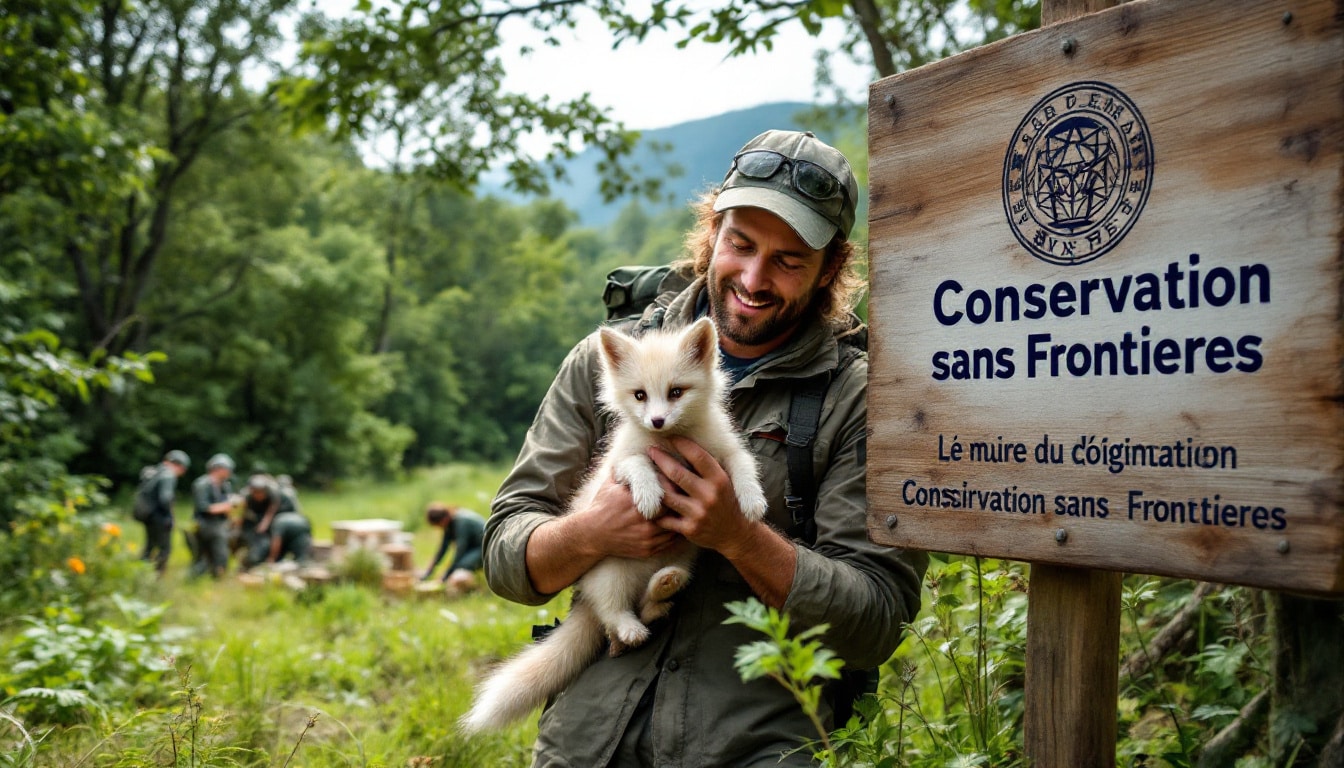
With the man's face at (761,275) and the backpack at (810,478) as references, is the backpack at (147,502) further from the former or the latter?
the backpack at (810,478)

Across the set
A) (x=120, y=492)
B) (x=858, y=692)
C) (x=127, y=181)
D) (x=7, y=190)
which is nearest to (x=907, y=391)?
(x=858, y=692)

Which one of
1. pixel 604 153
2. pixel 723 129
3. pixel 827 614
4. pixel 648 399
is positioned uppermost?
pixel 723 129

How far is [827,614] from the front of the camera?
2.45 metres

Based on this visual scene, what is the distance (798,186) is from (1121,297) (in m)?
1.31

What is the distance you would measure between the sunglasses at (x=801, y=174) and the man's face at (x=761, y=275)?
123 millimetres

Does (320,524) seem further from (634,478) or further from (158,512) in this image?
(634,478)

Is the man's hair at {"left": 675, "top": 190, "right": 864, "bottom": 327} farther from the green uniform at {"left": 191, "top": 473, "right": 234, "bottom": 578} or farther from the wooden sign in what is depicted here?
the green uniform at {"left": 191, "top": 473, "right": 234, "bottom": 578}

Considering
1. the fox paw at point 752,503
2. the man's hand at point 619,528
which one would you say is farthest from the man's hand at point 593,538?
the fox paw at point 752,503

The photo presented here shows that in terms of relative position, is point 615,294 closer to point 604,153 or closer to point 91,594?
point 604,153

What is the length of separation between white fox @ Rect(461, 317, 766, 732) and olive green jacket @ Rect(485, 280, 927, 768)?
8 centimetres

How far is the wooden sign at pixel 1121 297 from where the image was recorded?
1521 millimetres

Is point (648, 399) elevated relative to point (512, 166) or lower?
lower

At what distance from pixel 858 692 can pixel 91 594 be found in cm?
728

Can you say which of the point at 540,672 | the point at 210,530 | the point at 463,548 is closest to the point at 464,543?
the point at 463,548
